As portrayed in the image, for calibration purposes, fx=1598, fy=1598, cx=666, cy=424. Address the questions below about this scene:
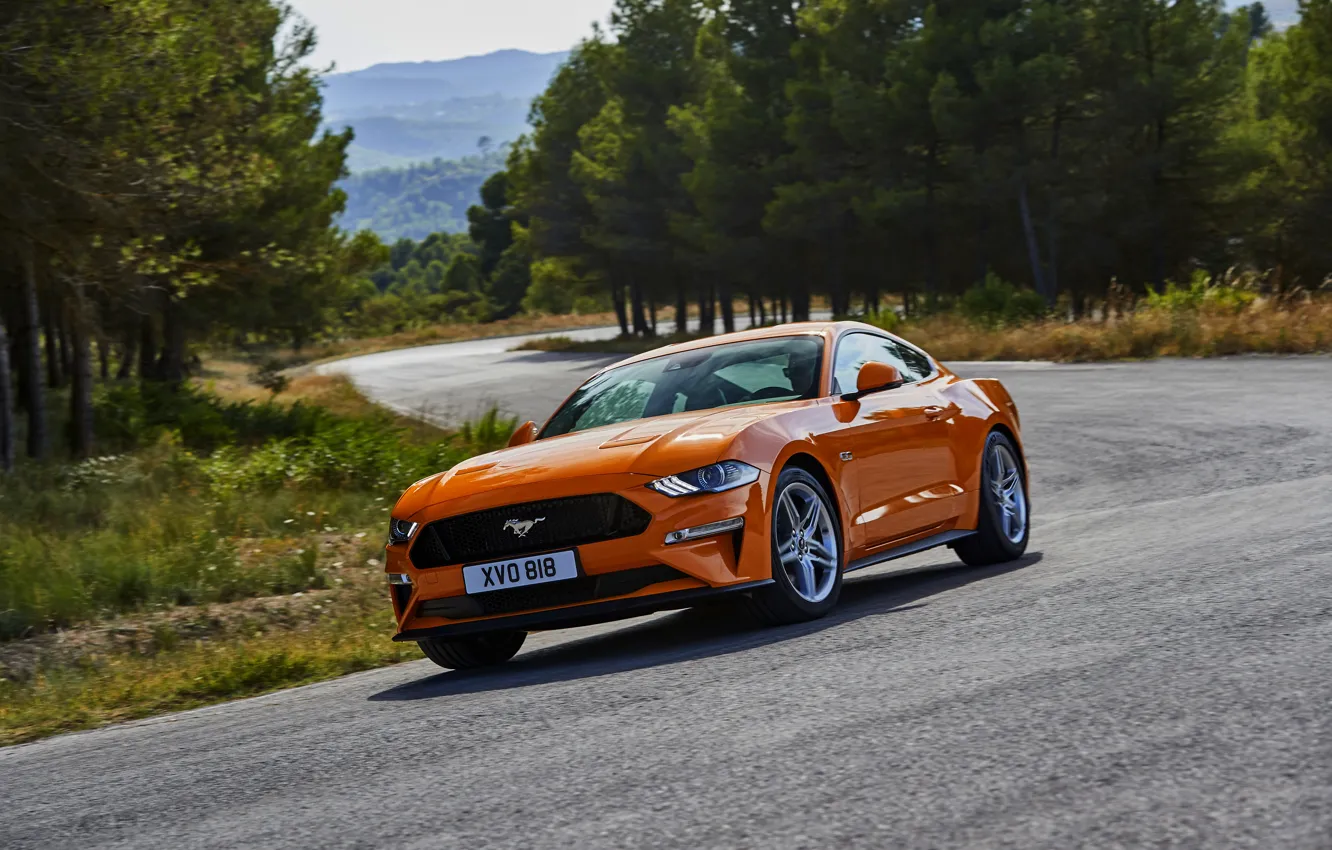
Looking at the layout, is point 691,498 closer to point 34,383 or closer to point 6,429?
point 6,429

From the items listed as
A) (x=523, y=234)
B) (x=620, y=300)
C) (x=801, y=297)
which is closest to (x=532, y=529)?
(x=801, y=297)

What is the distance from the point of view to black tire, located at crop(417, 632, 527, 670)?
761cm

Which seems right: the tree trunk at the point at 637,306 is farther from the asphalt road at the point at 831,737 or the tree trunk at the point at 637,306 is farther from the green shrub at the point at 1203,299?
the asphalt road at the point at 831,737

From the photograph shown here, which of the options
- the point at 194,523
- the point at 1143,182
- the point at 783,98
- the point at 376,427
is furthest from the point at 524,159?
the point at 194,523

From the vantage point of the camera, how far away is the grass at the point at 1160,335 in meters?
25.9

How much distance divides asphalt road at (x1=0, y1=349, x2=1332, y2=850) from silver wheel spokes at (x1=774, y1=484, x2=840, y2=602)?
23 centimetres

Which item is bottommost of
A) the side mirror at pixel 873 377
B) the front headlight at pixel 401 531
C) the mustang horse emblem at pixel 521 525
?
the front headlight at pixel 401 531

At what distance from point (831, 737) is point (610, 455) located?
2.77 meters

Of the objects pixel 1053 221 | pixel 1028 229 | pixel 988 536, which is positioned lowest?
pixel 988 536

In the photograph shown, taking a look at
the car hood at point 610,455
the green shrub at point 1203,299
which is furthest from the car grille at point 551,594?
the green shrub at point 1203,299

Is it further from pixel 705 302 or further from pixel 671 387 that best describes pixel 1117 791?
pixel 705 302

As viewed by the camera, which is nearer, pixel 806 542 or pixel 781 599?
pixel 781 599


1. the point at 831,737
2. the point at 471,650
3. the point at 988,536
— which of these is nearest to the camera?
the point at 831,737

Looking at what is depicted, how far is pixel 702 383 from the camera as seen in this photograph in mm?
8344
